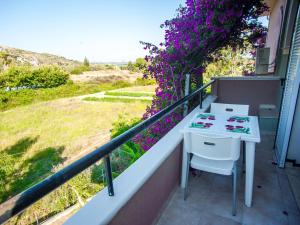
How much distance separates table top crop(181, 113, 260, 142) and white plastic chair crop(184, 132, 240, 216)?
125mm

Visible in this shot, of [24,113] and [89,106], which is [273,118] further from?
[24,113]

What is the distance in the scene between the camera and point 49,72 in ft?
64.9

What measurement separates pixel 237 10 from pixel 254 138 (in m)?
2.57

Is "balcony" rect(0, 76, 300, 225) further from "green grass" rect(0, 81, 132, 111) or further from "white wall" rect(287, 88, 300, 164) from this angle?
"green grass" rect(0, 81, 132, 111)

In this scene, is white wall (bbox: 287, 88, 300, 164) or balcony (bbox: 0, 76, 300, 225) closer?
balcony (bbox: 0, 76, 300, 225)

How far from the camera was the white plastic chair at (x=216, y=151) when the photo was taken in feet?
4.78

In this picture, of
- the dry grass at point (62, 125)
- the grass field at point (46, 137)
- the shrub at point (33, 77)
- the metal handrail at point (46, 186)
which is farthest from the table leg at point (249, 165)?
the shrub at point (33, 77)

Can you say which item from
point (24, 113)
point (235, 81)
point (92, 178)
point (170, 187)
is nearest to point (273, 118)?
point (235, 81)

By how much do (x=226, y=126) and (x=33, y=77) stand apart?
21.2 m

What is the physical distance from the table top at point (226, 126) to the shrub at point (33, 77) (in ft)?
66.8

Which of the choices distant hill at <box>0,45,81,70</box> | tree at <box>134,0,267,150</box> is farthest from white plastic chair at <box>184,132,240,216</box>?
distant hill at <box>0,45,81,70</box>

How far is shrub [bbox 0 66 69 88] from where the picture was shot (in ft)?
57.3

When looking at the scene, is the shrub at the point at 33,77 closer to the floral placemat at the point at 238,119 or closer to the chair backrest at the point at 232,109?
the chair backrest at the point at 232,109

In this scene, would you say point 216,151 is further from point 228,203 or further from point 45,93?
point 45,93
